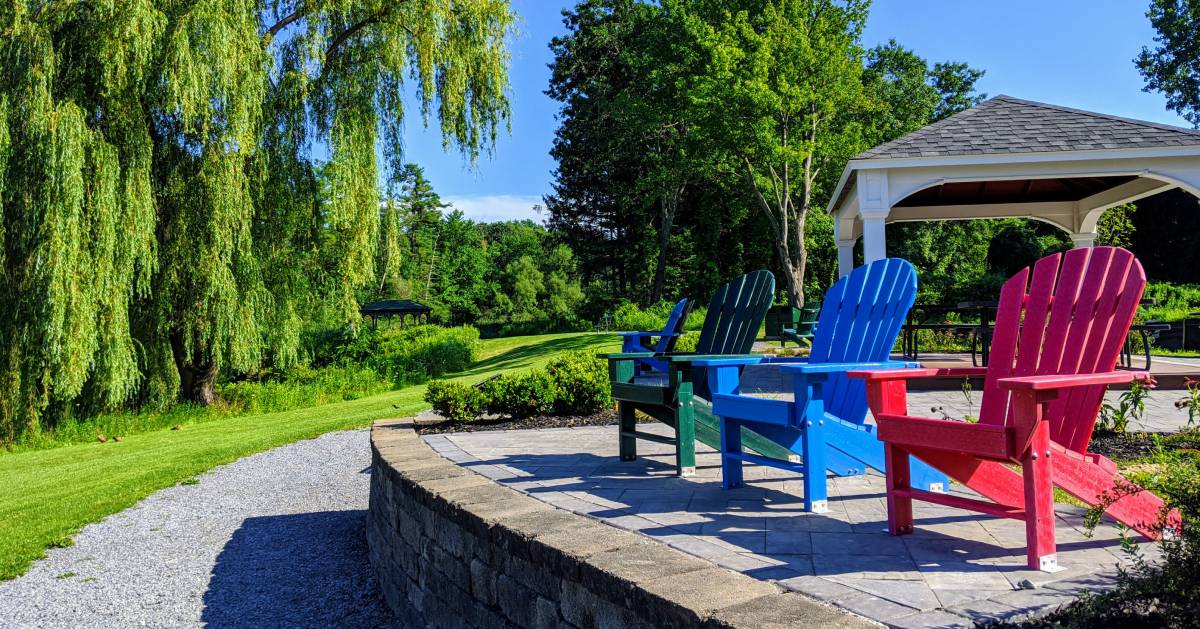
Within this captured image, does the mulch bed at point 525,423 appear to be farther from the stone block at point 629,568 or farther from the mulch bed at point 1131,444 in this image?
the stone block at point 629,568

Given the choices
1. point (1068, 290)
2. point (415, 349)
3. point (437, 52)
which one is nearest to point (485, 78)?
point (437, 52)

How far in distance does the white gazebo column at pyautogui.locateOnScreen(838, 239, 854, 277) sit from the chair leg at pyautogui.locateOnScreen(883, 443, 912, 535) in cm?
909

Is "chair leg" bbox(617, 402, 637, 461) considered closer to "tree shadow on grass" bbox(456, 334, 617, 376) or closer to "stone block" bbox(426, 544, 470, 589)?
"stone block" bbox(426, 544, 470, 589)

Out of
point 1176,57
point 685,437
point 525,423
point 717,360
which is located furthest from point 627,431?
point 1176,57

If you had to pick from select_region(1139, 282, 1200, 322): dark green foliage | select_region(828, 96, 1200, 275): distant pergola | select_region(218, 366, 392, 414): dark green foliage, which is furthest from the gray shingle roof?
select_region(218, 366, 392, 414): dark green foliage

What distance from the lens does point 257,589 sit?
4.62 metres

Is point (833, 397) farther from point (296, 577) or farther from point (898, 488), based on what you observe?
point (296, 577)

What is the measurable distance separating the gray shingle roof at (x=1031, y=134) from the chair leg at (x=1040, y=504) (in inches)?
273

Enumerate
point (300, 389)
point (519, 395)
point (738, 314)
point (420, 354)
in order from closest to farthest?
point (738, 314) < point (519, 395) < point (300, 389) < point (420, 354)

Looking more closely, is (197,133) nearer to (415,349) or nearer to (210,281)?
(210,281)

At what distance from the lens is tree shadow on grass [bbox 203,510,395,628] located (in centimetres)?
425

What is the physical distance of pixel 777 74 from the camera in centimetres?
1653

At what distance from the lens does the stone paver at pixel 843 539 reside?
1.94 metres

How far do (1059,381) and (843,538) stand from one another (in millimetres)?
812
